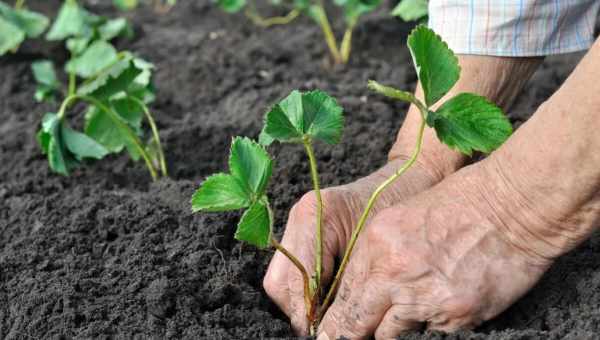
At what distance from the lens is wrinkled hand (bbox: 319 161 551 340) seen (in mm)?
1330

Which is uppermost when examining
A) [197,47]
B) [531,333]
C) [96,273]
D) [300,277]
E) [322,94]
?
[322,94]

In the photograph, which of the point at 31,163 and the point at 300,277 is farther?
the point at 31,163

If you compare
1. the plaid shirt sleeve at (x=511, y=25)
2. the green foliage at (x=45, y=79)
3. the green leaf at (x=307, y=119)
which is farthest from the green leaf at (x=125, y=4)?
the green leaf at (x=307, y=119)

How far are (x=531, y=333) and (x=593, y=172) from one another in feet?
0.93

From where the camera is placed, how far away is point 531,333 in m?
1.33

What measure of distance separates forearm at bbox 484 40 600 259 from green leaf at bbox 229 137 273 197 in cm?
38

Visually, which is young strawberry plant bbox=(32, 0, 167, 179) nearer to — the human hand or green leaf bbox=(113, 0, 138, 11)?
the human hand

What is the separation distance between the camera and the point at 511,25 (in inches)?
66.7

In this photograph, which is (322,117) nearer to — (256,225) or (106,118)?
(256,225)

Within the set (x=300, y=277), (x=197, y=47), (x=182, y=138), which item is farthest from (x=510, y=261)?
(x=197, y=47)

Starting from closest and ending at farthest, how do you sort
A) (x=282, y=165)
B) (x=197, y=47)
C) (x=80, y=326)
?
(x=80, y=326) → (x=282, y=165) → (x=197, y=47)

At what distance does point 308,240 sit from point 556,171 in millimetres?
469

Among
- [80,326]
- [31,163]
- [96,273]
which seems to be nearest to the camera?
[80,326]

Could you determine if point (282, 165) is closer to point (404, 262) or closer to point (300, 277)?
point (300, 277)
